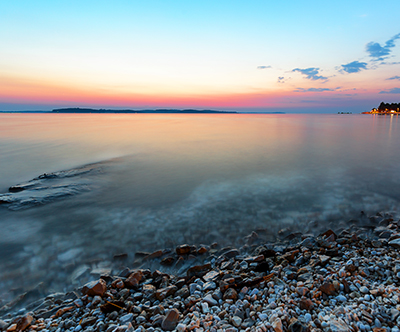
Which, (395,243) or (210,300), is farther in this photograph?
(395,243)

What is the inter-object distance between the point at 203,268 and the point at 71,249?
2.53 meters

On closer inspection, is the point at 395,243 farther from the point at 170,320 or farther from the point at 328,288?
the point at 170,320

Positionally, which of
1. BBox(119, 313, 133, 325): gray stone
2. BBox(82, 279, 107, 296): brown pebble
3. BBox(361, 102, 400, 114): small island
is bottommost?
BBox(119, 313, 133, 325): gray stone

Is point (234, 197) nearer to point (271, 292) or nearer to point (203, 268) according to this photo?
point (203, 268)

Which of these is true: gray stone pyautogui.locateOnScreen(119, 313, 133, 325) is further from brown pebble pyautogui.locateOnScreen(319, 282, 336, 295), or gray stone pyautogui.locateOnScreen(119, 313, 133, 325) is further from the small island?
the small island

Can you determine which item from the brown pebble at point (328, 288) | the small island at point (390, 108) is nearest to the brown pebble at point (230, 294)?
the brown pebble at point (328, 288)

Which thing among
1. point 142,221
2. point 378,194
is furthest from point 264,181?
point 142,221

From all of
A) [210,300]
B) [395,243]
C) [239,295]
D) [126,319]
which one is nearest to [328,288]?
[239,295]

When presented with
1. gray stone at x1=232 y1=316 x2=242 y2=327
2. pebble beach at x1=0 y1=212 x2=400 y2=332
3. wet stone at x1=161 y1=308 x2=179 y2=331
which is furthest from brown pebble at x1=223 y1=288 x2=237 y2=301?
wet stone at x1=161 y1=308 x2=179 y2=331

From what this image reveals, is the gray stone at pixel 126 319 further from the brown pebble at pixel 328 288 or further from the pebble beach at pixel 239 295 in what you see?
the brown pebble at pixel 328 288

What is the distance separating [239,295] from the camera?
277 cm

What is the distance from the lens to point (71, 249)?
13.3 feet

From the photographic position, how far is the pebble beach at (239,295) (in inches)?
91.7

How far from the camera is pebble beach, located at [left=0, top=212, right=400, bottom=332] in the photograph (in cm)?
233
